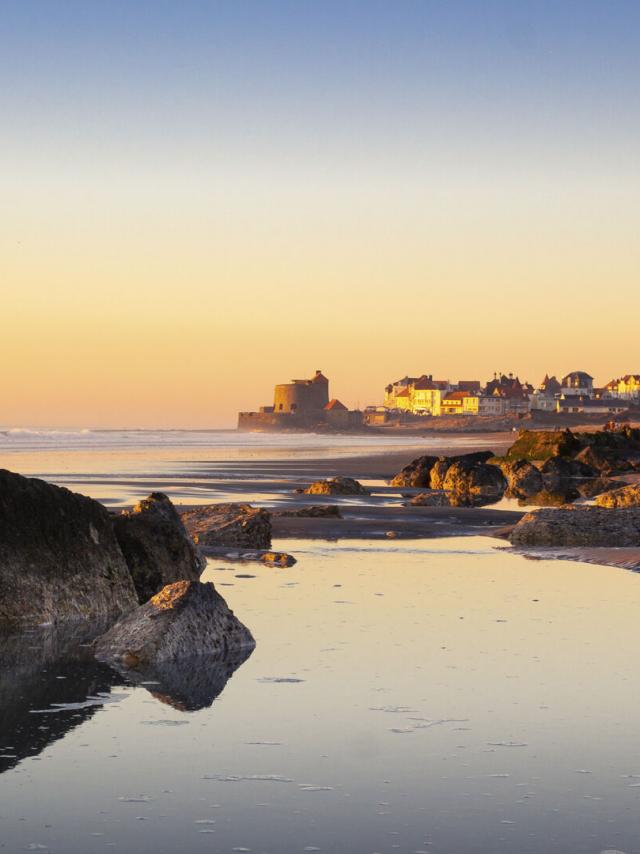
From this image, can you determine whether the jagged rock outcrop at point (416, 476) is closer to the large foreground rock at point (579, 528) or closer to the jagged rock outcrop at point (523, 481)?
the jagged rock outcrop at point (523, 481)

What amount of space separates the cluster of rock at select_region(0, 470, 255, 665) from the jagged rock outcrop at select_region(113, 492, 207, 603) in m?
0.01

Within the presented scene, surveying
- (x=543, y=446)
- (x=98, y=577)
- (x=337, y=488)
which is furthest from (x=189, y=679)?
(x=543, y=446)

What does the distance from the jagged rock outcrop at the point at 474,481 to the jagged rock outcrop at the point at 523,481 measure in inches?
18.7

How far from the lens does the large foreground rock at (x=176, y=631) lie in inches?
382

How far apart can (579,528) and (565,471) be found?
26.4 metres

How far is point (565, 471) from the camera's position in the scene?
146 feet

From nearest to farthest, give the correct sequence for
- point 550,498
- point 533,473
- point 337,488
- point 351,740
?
point 351,740
point 337,488
point 550,498
point 533,473

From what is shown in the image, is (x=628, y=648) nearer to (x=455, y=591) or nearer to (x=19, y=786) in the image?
(x=455, y=591)

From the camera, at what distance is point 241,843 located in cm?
540

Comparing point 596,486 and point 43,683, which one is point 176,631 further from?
point 596,486

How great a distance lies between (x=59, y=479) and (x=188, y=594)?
1039 inches

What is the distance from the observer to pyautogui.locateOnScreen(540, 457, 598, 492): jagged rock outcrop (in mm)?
42831

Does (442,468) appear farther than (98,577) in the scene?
Yes

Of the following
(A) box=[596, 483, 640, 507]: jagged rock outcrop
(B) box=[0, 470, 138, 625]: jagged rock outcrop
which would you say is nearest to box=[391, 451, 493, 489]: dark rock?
(A) box=[596, 483, 640, 507]: jagged rock outcrop
